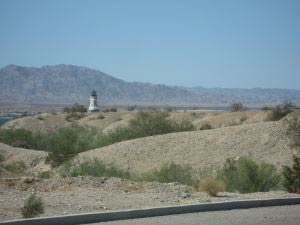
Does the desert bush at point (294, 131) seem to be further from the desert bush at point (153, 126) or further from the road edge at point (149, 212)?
the road edge at point (149, 212)

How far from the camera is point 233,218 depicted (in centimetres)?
1292

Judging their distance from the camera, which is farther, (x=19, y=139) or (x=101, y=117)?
(x=101, y=117)

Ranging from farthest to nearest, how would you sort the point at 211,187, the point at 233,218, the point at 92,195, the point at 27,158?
the point at 27,158 < the point at 211,187 < the point at 92,195 < the point at 233,218

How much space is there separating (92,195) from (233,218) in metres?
4.90

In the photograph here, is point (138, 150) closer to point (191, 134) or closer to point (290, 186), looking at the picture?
point (191, 134)

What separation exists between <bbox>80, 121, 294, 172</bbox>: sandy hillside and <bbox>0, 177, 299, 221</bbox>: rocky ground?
35.6ft

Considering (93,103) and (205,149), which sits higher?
(205,149)

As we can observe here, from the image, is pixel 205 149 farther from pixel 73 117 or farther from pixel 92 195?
pixel 73 117

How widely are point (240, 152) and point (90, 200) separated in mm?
17246

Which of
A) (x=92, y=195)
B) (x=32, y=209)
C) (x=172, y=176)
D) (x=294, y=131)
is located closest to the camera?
(x=32, y=209)

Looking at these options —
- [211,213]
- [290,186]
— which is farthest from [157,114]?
[211,213]

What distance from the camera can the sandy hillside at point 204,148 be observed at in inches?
1200

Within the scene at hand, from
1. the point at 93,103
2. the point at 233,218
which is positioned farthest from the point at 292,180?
the point at 93,103

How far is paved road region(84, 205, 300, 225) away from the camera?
12297 millimetres
